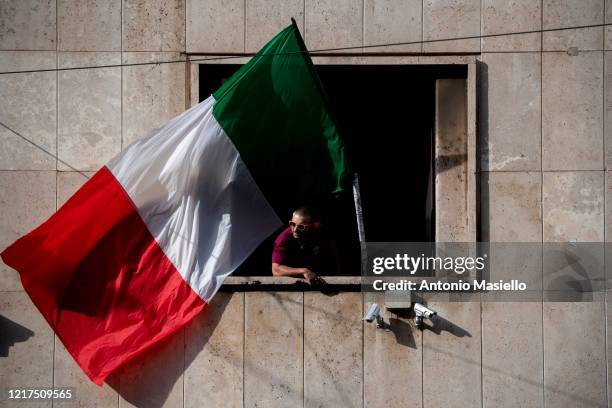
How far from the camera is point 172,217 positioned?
805cm

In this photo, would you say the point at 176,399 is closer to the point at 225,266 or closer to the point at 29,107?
the point at 225,266

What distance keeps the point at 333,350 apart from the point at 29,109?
4.43m

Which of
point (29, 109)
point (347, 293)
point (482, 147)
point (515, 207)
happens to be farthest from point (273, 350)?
point (29, 109)

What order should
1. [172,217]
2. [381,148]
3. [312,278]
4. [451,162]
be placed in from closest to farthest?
[172,217], [312,278], [451,162], [381,148]

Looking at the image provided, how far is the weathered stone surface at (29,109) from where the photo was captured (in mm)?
8656

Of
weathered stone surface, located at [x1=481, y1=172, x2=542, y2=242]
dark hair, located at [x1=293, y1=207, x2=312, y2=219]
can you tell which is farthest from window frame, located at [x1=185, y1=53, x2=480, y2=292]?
dark hair, located at [x1=293, y1=207, x2=312, y2=219]

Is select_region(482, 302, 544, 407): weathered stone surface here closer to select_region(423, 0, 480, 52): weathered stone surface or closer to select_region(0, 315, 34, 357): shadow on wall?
select_region(423, 0, 480, 52): weathered stone surface

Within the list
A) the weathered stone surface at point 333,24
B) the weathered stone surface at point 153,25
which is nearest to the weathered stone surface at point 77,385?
the weathered stone surface at point 153,25

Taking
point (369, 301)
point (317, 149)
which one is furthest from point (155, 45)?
point (369, 301)

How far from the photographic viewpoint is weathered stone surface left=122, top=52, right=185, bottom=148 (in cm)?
868

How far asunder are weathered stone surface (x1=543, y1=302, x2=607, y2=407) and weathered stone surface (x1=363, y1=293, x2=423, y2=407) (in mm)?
1458

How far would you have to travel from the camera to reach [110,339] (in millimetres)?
8086

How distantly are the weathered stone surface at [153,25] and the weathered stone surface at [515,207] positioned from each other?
3.97m

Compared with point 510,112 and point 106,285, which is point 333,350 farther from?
point 510,112
